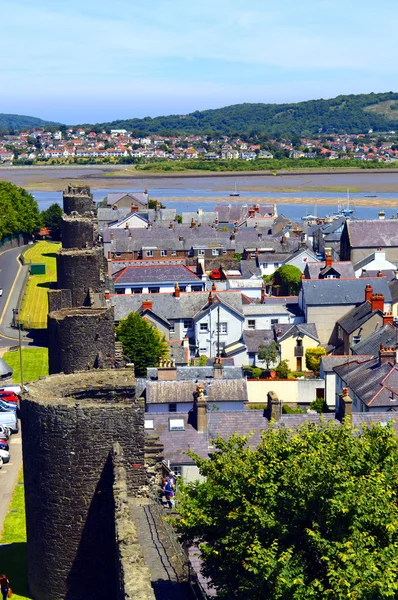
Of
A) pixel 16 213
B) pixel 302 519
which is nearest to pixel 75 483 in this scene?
pixel 302 519

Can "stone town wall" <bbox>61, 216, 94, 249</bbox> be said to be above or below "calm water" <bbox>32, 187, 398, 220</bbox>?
above

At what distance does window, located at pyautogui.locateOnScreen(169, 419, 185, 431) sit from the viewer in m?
28.0

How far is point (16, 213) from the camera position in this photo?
298 feet

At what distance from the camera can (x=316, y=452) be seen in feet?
46.3

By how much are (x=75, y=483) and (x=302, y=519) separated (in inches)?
134

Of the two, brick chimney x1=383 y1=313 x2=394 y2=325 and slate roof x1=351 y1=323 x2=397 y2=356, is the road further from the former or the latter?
brick chimney x1=383 y1=313 x2=394 y2=325

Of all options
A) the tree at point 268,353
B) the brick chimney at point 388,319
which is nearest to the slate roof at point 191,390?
the brick chimney at point 388,319

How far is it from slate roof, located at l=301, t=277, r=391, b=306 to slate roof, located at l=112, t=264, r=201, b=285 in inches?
392

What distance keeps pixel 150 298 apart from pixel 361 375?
18.0 m

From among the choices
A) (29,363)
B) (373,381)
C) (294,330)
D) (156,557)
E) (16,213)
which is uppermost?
(156,557)

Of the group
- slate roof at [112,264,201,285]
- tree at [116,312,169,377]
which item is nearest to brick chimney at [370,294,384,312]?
tree at [116,312,169,377]

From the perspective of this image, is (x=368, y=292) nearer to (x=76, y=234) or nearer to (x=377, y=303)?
(x=377, y=303)

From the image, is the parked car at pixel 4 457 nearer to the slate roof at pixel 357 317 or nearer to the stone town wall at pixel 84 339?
the stone town wall at pixel 84 339

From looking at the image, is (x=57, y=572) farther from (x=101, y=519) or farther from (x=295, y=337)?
(x=295, y=337)
